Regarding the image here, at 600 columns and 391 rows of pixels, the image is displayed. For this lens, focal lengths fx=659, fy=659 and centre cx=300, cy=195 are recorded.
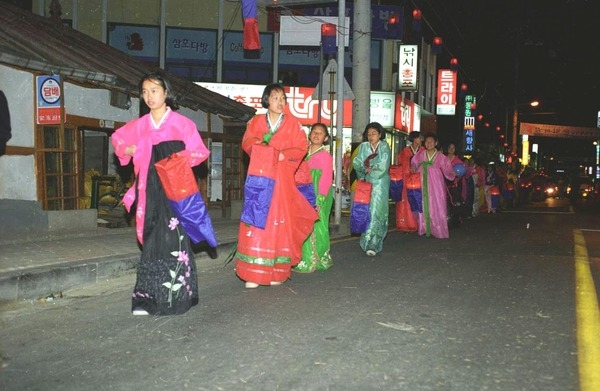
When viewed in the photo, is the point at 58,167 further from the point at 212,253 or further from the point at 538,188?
the point at 538,188

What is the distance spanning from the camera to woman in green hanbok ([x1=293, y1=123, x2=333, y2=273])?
739cm

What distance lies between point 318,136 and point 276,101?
1.45m

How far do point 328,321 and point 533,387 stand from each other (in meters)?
1.76

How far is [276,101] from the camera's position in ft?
20.6

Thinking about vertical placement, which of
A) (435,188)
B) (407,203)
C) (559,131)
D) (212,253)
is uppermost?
(559,131)

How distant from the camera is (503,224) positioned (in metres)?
15.1

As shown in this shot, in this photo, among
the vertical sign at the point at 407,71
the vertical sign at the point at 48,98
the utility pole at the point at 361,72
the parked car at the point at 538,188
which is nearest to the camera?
the vertical sign at the point at 48,98

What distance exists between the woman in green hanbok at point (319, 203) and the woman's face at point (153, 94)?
2663mm

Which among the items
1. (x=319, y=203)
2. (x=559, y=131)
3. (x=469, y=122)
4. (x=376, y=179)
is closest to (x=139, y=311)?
(x=319, y=203)

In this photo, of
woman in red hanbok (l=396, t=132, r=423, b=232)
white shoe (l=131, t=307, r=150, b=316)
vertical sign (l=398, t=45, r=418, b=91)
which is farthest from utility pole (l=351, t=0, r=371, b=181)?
vertical sign (l=398, t=45, r=418, b=91)

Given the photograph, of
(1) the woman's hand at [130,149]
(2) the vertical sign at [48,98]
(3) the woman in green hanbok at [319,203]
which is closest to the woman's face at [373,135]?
(3) the woman in green hanbok at [319,203]

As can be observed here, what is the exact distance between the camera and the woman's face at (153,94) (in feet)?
16.8

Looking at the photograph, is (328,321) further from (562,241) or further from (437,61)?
(437,61)

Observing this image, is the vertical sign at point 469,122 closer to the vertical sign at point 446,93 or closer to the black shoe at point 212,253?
the vertical sign at point 446,93
